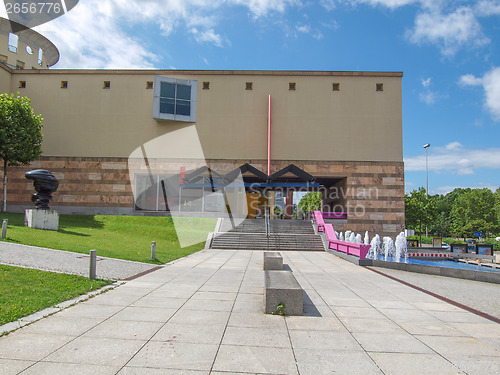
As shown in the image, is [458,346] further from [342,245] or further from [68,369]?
[342,245]

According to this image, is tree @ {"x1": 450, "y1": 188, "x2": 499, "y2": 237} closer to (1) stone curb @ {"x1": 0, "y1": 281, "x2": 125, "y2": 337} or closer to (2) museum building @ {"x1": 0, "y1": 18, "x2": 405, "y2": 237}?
(2) museum building @ {"x1": 0, "y1": 18, "x2": 405, "y2": 237}

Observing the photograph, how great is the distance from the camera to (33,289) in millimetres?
7629

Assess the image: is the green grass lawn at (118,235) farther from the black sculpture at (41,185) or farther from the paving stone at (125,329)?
the paving stone at (125,329)

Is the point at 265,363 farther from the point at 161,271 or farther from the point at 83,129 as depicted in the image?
the point at 83,129

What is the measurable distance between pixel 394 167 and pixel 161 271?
28.9 m

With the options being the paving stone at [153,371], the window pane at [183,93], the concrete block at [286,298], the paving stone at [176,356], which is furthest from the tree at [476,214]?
the paving stone at [153,371]

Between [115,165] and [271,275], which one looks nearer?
[271,275]

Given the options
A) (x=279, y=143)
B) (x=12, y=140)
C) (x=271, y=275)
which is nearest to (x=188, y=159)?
(x=279, y=143)

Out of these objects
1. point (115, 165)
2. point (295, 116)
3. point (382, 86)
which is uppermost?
point (382, 86)

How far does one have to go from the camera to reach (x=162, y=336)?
544 centimetres

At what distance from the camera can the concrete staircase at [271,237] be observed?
23.3 meters

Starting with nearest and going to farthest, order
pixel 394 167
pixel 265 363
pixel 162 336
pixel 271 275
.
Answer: pixel 265 363, pixel 162 336, pixel 271 275, pixel 394 167

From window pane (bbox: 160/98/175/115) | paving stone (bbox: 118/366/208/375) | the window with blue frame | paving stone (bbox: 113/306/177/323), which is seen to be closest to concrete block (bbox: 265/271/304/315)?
paving stone (bbox: 113/306/177/323)

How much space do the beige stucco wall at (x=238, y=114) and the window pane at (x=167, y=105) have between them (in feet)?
4.10
